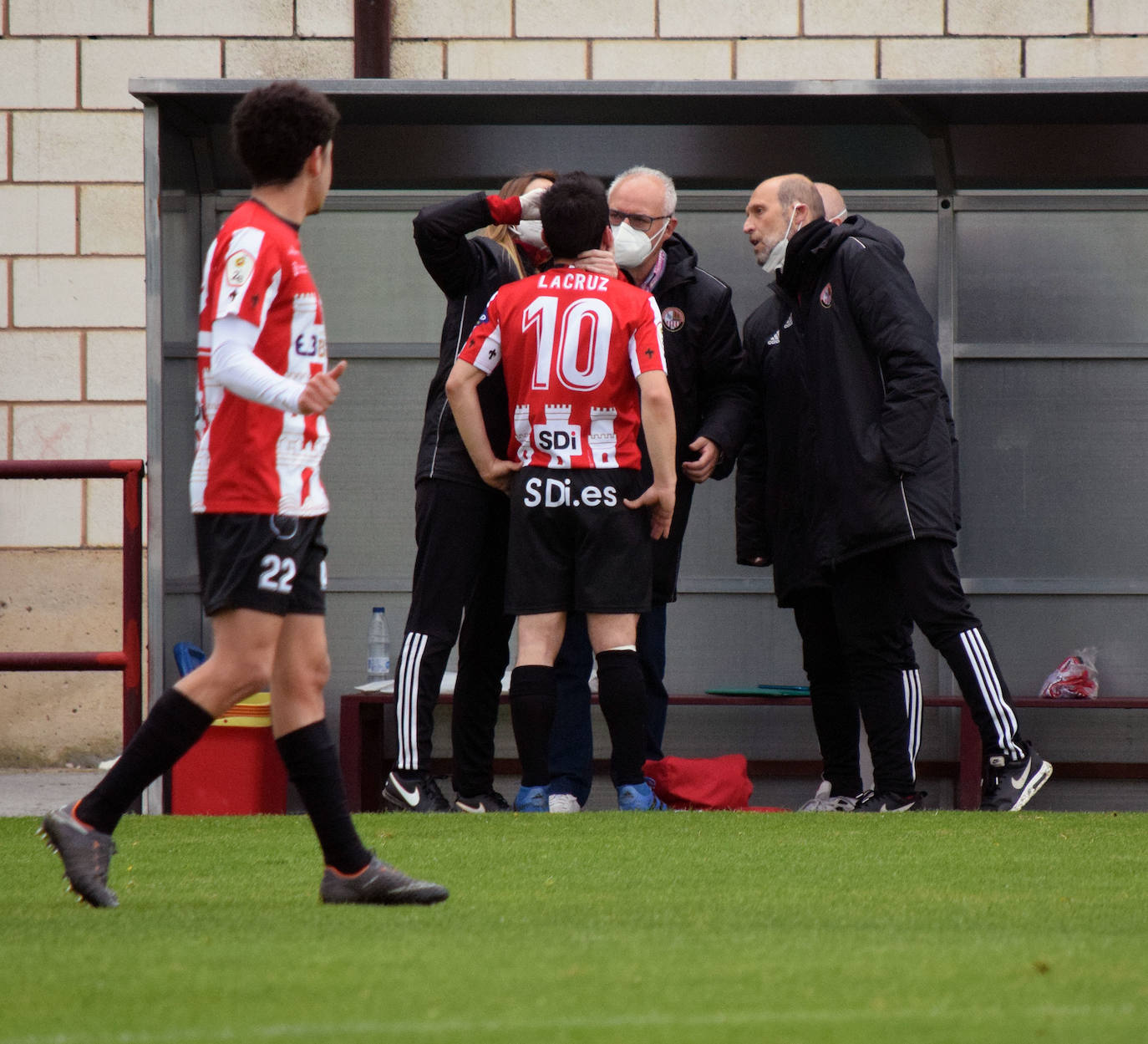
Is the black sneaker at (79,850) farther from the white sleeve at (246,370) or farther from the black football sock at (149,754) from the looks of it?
the white sleeve at (246,370)

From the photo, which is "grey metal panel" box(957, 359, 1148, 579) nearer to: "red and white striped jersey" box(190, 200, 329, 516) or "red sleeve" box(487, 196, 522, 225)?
"red sleeve" box(487, 196, 522, 225)

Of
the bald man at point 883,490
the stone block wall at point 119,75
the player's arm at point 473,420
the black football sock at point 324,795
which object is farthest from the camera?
the stone block wall at point 119,75

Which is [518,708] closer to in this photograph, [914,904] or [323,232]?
[914,904]

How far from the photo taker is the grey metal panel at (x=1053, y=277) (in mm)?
6004

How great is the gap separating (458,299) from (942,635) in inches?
63.6

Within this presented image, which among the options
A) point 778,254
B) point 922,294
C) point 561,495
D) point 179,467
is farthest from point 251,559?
point 922,294

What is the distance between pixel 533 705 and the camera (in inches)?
175

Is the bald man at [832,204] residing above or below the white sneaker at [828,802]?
above

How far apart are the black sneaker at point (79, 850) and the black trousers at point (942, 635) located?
2.36 meters

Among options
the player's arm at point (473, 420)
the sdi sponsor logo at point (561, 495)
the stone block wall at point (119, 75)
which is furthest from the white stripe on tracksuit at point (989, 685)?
the stone block wall at point (119, 75)

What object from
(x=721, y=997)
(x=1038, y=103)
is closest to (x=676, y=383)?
(x=1038, y=103)

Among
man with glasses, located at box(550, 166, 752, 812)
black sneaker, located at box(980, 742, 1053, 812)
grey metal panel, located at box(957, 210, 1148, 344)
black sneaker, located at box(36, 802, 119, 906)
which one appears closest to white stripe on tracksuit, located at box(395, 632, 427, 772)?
man with glasses, located at box(550, 166, 752, 812)

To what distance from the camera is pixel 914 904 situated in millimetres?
3105

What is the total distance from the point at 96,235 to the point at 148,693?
2433 mm
